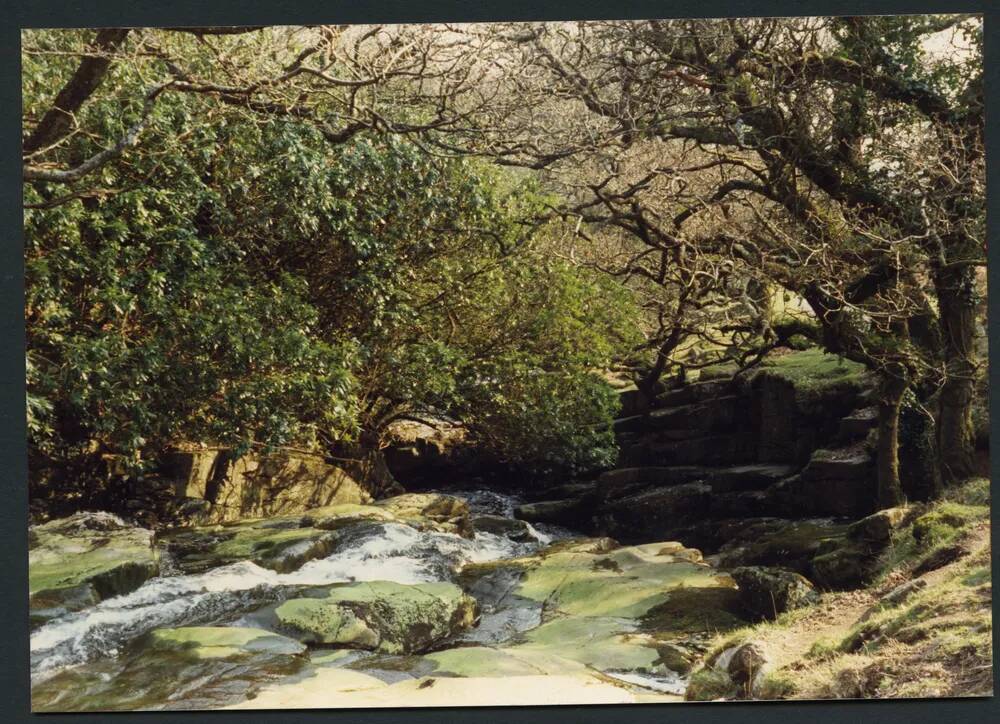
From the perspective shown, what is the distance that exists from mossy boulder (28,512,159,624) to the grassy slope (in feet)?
10.9

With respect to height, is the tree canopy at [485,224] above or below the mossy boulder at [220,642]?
above

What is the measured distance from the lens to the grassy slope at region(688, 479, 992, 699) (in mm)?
5070

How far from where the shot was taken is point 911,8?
5.36m

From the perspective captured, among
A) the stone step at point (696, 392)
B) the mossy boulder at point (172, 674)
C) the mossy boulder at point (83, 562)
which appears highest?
the stone step at point (696, 392)

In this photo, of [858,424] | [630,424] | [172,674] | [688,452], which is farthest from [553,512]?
[172,674]

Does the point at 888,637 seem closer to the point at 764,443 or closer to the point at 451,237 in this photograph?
the point at 764,443

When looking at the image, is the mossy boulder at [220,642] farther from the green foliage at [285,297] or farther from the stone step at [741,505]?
the stone step at [741,505]

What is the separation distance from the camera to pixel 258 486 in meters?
5.58

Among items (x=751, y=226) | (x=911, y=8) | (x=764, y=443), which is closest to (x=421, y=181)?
(x=751, y=226)

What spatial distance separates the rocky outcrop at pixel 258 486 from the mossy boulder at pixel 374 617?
58 centimetres

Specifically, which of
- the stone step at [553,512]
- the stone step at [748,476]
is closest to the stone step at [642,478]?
the stone step at [748,476]

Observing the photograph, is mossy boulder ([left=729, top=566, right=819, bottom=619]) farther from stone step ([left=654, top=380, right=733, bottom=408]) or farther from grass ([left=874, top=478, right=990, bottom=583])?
stone step ([left=654, top=380, right=733, bottom=408])

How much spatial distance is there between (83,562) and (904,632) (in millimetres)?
4670

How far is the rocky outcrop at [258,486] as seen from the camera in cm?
547
